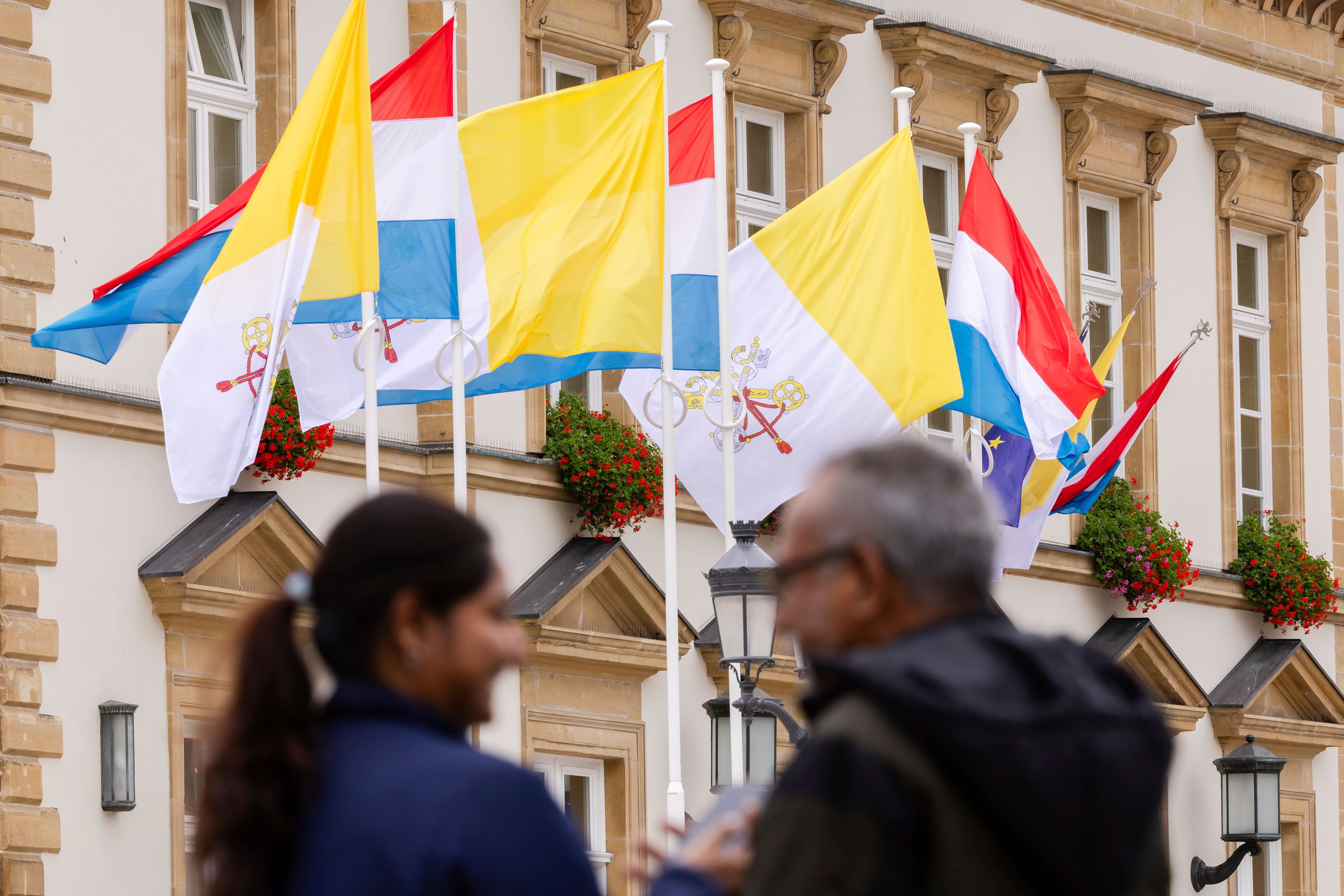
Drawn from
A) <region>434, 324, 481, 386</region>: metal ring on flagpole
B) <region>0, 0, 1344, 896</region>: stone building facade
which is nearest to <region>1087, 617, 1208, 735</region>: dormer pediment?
<region>0, 0, 1344, 896</region>: stone building facade

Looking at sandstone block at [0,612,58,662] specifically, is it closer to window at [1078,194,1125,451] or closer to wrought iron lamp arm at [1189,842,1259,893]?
wrought iron lamp arm at [1189,842,1259,893]

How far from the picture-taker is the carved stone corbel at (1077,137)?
1908 cm

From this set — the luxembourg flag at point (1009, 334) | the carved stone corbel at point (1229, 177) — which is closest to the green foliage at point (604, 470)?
the luxembourg flag at point (1009, 334)

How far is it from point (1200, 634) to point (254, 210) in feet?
35.9

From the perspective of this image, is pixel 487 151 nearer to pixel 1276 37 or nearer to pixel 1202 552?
pixel 1202 552

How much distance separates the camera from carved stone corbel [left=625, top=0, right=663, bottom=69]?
52.1 ft

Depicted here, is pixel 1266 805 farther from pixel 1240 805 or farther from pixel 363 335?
pixel 363 335

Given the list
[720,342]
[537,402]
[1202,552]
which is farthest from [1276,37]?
[720,342]

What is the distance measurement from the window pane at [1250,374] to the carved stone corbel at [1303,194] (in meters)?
1.07

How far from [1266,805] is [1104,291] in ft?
15.6

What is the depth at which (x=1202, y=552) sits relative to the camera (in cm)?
1997

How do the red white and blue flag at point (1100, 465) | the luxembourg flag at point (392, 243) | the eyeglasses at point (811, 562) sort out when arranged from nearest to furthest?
the eyeglasses at point (811, 562) → the luxembourg flag at point (392, 243) → the red white and blue flag at point (1100, 465)

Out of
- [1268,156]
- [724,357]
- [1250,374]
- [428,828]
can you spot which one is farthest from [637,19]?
[428,828]

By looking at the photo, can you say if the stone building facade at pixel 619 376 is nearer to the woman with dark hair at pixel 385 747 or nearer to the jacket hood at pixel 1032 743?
the woman with dark hair at pixel 385 747
